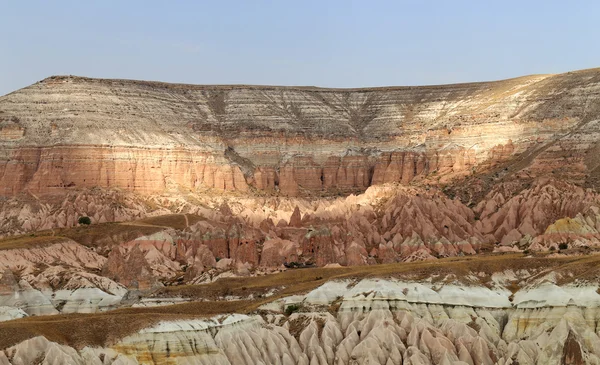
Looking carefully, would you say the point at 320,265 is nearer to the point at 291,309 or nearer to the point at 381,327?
the point at 291,309

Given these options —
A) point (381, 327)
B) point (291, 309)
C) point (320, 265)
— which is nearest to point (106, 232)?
point (320, 265)

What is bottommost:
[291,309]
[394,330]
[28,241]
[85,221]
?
[85,221]

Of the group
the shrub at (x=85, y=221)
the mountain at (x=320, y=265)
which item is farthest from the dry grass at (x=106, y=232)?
the shrub at (x=85, y=221)

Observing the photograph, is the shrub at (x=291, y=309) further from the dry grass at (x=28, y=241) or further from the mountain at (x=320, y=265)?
the dry grass at (x=28, y=241)

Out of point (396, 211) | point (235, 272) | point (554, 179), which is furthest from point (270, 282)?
point (554, 179)

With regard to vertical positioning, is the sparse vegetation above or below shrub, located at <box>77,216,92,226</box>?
above

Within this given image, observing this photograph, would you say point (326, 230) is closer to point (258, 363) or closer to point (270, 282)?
point (270, 282)

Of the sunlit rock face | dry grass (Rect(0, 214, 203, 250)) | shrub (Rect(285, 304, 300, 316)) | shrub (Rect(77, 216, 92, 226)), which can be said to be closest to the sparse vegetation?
shrub (Rect(285, 304, 300, 316))

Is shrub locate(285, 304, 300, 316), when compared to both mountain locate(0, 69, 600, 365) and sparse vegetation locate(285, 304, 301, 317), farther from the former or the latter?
mountain locate(0, 69, 600, 365)
